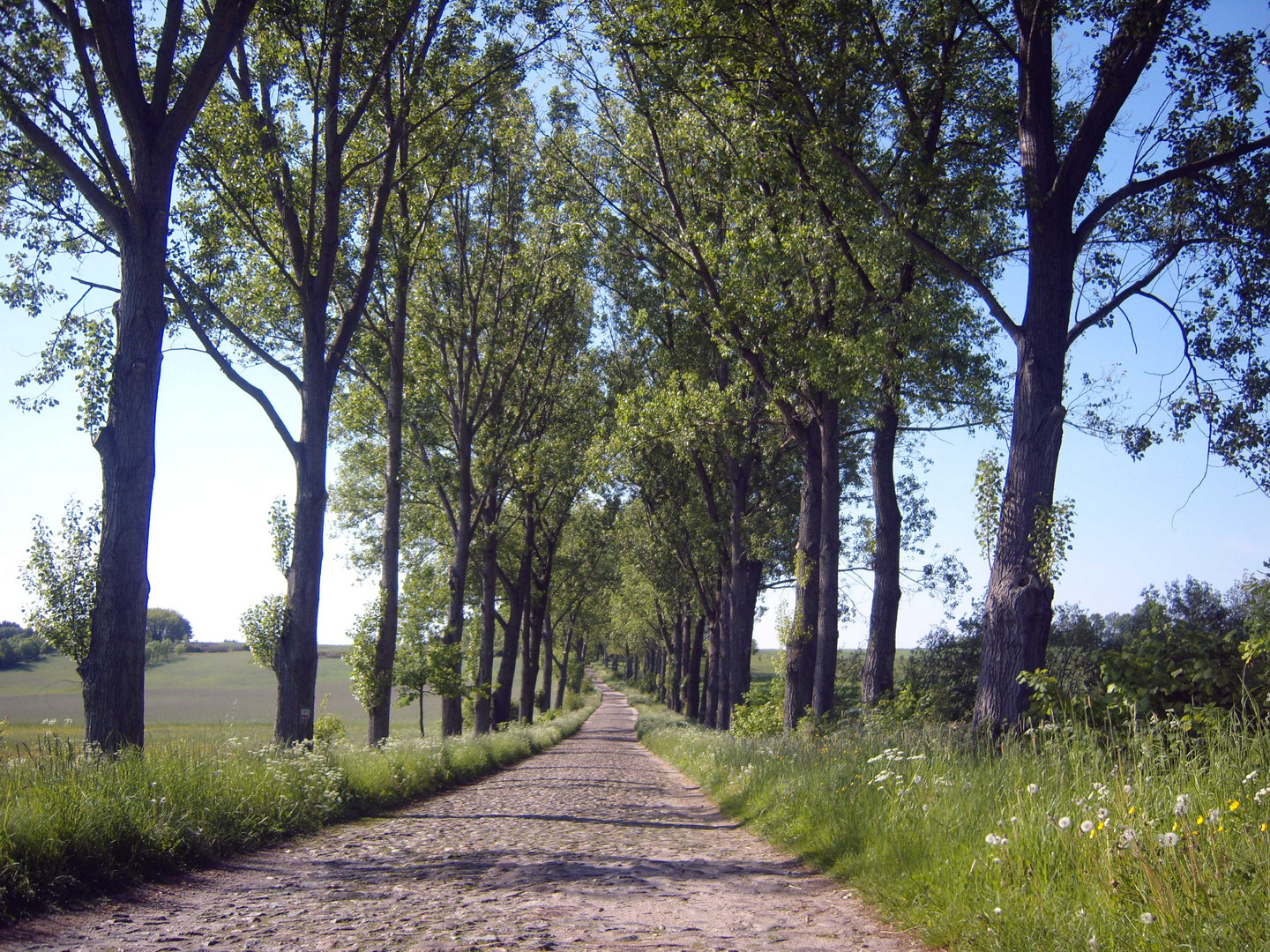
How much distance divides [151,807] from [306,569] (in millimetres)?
6031

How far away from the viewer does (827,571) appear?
51.2 feet

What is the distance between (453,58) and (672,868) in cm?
1297

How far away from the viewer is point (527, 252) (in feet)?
74.2

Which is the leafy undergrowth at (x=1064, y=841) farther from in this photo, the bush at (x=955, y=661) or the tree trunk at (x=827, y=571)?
the bush at (x=955, y=661)

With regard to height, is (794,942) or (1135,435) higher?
(1135,435)

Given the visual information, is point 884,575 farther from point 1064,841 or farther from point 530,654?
point 530,654

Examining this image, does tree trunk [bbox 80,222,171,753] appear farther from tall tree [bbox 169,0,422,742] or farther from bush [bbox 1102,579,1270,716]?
bush [bbox 1102,579,1270,716]

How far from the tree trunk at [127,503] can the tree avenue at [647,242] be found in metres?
0.03

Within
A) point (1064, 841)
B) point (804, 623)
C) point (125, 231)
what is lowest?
point (1064, 841)

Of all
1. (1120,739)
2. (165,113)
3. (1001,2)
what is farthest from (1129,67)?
(165,113)

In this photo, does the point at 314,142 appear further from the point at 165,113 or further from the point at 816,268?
the point at 816,268

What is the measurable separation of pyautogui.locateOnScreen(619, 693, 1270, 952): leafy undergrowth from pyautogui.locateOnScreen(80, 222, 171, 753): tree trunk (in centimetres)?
682

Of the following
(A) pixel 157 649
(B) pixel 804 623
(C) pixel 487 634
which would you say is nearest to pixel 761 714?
(B) pixel 804 623

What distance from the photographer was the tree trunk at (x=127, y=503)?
27.2ft
